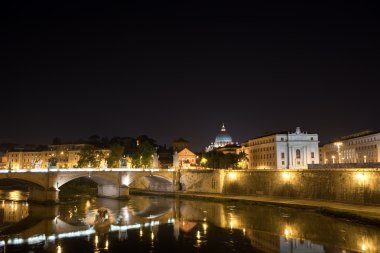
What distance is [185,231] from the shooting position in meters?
42.7

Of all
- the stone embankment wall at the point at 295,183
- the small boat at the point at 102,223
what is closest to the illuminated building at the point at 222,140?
the stone embankment wall at the point at 295,183

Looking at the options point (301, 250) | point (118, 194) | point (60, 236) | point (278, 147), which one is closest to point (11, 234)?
point (60, 236)

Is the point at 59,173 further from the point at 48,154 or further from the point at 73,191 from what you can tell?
the point at 48,154

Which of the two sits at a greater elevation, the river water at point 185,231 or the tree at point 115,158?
the tree at point 115,158

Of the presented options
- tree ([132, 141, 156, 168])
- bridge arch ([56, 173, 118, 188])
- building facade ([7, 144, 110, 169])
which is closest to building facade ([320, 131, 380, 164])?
tree ([132, 141, 156, 168])

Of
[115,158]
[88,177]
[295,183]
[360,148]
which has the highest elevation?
[360,148]

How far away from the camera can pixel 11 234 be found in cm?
4094

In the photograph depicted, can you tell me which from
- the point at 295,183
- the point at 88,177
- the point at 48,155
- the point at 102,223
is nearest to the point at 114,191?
the point at 88,177

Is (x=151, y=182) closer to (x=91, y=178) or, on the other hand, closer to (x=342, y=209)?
(x=91, y=178)

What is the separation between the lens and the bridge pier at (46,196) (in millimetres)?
66694

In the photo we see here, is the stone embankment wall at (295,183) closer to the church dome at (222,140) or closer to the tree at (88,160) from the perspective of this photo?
the tree at (88,160)

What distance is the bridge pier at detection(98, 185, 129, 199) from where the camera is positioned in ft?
260

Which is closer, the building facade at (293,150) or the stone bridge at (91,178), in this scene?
the stone bridge at (91,178)

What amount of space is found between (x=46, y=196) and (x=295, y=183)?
40.5 meters
